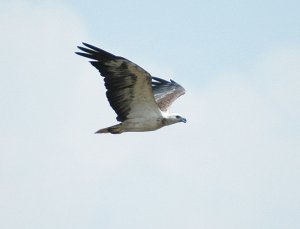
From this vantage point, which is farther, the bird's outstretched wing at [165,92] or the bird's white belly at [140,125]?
the bird's outstretched wing at [165,92]

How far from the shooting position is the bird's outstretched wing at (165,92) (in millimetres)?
21430

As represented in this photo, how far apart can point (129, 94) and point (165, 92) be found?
157 inches

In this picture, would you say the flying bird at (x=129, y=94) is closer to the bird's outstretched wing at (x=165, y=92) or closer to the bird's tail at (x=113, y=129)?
the bird's tail at (x=113, y=129)

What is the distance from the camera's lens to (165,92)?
73.7ft

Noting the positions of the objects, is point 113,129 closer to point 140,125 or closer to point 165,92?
point 140,125

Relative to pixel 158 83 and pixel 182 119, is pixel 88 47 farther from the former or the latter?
pixel 158 83

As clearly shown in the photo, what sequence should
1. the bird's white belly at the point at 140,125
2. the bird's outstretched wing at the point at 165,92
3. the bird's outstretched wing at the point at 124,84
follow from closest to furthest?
the bird's outstretched wing at the point at 124,84 < the bird's white belly at the point at 140,125 < the bird's outstretched wing at the point at 165,92

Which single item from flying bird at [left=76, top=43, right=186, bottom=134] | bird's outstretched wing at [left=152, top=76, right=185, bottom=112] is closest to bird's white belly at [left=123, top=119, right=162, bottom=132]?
flying bird at [left=76, top=43, right=186, bottom=134]

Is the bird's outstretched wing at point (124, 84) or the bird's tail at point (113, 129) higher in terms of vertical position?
the bird's outstretched wing at point (124, 84)

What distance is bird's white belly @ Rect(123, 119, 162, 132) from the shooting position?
744 inches

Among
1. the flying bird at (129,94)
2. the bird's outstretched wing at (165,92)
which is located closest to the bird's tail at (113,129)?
the flying bird at (129,94)

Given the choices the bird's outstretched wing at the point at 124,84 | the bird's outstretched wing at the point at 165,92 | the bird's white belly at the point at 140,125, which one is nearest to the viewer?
the bird's outstretched wing at the point at 124,84

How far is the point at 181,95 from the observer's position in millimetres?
22297

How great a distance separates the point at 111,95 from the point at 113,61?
0.87 m
